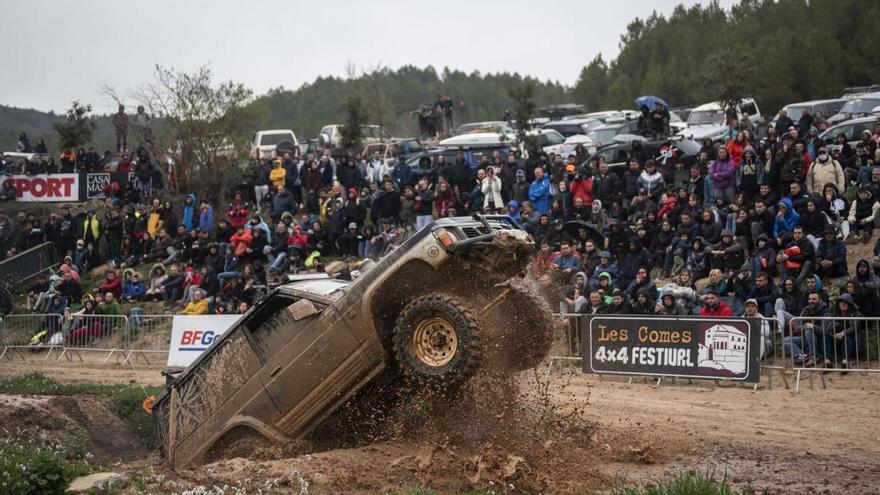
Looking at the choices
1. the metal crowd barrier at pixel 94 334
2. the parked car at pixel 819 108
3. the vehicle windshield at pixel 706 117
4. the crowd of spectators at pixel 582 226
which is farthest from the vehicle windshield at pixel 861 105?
the metal crowd barrier at pixel 94 334

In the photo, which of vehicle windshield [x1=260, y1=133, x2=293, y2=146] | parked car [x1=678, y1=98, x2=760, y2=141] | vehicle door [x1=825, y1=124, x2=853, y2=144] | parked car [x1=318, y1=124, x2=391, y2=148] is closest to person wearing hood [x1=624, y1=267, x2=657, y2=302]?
vehicle door [x1=825, y1=124, x2=853, y2=144]

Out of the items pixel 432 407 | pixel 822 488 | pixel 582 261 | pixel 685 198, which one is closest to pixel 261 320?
pixel 432 407

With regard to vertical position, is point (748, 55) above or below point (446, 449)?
above

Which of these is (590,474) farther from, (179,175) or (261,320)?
(179,175)

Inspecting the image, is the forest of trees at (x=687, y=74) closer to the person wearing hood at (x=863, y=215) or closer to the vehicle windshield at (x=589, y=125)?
the vehicle windshield at (x=589, y=125)

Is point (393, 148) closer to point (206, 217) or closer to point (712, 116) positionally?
point (206, 217)

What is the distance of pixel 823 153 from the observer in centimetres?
2028

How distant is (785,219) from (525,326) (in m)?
9.04

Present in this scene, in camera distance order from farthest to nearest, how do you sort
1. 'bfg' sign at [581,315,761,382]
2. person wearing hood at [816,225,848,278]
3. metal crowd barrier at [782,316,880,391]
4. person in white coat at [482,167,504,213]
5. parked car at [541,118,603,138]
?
parked car at [541,118,603,138]
person in white coat at [482,167,504,213]
person wearing hood at [816,225,848,278]
'bfg' sign at [581,315,761,382]
metal crowd barrier at [782,316,880,391]

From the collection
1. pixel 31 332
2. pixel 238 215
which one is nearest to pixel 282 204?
pixel 238 215

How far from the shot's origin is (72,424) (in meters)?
13.9

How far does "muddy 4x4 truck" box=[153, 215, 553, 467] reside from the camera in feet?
33.9

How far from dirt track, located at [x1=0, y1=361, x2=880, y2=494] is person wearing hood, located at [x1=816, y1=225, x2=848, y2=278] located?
3.11 m

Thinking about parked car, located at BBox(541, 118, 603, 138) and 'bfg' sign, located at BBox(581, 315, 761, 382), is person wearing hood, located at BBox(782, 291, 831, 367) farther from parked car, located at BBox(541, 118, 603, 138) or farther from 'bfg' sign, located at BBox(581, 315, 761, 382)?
parked car, located at BBox(541, 118, 603, 138)
